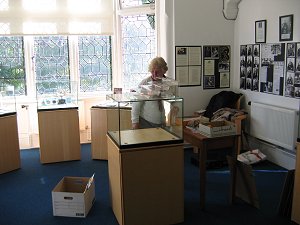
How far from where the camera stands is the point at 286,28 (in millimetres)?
4605

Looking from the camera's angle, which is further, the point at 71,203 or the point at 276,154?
the point at 276,154

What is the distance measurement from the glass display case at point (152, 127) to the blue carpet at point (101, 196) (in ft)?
2.67

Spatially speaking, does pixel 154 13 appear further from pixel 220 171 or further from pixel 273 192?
pixel 273 192

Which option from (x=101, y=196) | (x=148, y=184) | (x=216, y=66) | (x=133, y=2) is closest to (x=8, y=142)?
(x=101, y=196)

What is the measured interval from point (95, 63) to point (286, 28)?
3.07 m

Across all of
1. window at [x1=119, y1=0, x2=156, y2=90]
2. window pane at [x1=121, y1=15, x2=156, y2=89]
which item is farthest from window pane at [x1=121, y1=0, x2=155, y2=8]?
window pane at [x1=121, y1=15, x2=156, y2=89]

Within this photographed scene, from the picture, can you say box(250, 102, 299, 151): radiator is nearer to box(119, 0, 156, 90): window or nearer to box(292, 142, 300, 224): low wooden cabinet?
box(292, 142, 300, 224): low wooden cabinet

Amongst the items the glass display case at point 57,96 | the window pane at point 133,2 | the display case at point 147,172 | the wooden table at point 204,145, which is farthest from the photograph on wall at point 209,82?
the display case at point 147,172

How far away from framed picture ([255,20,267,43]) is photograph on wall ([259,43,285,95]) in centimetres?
10

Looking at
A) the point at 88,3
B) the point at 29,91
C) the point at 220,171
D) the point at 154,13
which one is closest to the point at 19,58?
the point at 29,91

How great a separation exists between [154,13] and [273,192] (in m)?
3.41

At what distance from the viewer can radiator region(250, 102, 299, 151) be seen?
450 cm

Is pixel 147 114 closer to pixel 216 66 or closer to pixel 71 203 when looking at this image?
pixel 71 203

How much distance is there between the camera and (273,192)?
4074mm
